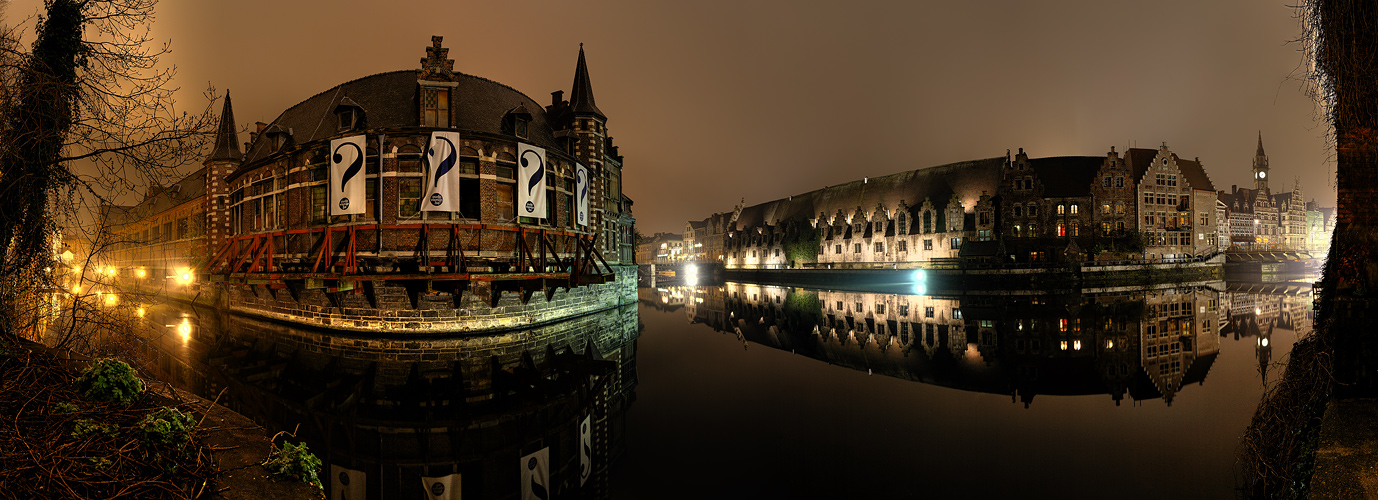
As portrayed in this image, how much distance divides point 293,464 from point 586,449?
395 cm

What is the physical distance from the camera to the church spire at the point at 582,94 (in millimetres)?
27609

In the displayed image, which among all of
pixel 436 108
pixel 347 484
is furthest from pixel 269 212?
pixel 347 484

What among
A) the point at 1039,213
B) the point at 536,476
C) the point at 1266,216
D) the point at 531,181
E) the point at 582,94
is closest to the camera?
the point at 536,476

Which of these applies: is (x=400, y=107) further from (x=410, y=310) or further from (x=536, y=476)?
(x=536, y=476)

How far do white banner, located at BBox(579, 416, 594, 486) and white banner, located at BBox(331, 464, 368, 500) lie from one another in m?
2.90

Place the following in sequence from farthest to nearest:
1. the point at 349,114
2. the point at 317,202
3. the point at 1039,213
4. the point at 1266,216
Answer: the point at 1266,216, the point at 1039,213, the point at 317,202, the point at 349,114

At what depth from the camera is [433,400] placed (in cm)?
1041

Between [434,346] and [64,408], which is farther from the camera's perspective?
[434,346]

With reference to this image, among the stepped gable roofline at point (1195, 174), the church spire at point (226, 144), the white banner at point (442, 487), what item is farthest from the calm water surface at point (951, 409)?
the stepped gable roofline at point (1195, 174)

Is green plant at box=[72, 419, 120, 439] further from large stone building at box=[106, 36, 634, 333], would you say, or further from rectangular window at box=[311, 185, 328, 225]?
rectangular window at box=[311, 185, 328, 225]

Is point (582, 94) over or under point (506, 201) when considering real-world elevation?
over

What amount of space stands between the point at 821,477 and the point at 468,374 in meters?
9.42

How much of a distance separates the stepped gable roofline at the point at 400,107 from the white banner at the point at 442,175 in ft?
3.07

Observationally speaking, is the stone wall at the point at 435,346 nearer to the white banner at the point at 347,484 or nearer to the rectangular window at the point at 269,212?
the white banner at the point at 347,484
